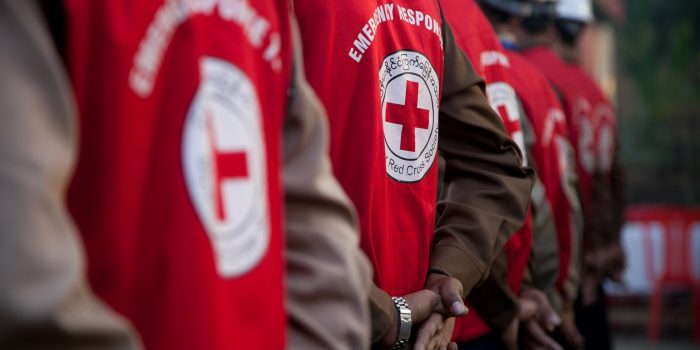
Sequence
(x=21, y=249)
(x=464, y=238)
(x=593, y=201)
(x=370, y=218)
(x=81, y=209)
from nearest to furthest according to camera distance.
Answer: (x=21, y=249) → (x=81, y=209) → (x=370, y=218) → (x=464, y=238) → (x=593, y=201)

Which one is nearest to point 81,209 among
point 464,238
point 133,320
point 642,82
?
point 133,320

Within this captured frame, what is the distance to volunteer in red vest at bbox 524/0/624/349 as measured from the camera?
5.60 meters

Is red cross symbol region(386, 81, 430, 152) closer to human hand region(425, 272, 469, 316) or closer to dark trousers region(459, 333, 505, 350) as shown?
human hand region(425, 272, 469, 316)

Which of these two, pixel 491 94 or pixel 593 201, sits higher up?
pixel 491 94

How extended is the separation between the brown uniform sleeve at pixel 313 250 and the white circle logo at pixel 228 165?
18 centimetres

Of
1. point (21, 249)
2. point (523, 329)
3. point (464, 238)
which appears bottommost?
point (523, 329)

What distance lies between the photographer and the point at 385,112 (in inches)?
102

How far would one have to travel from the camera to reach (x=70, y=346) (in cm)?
127

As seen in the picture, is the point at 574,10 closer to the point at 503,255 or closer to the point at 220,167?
the point at 503,255

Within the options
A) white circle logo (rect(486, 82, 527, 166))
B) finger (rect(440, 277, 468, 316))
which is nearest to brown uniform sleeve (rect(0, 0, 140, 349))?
finger (rect(440, 277, 468, 316))

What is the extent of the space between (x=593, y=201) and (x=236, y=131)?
479 cm

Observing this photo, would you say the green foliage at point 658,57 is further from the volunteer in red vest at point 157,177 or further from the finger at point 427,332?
the volunteer in red vest at point 157,177

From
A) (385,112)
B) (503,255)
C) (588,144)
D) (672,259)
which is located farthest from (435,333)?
(672,259)

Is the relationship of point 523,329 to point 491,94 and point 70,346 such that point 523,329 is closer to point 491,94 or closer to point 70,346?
point 491,94
